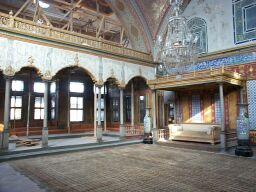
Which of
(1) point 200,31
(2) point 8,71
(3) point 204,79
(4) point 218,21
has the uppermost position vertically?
(4) point 218,21

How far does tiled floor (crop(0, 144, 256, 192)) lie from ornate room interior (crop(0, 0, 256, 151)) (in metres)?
1.82

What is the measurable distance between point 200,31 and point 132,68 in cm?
413

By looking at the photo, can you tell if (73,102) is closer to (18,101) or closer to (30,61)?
(18,101)

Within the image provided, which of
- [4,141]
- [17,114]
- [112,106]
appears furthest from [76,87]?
[4,141]

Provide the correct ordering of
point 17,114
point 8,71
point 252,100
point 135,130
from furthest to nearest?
point 135,130, point 17,114, point 252,100, point 8,71

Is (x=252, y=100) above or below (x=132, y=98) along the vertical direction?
below

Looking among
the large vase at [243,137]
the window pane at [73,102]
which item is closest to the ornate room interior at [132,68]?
the window pane at [73,102]

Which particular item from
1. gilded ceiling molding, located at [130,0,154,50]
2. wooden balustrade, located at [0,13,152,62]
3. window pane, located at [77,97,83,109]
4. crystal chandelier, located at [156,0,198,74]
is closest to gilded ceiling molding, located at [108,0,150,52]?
gilded ceiling molding, located at [130,0,154,50]

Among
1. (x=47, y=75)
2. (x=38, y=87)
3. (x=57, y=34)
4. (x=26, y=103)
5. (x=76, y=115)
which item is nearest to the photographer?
(x=47, y=75)

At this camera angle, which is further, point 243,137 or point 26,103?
point 26,103

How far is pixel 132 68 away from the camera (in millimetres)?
11375

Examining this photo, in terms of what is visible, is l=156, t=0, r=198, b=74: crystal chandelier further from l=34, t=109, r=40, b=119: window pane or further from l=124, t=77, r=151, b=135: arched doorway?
l=34, t=109, r=40, b=119: window pane

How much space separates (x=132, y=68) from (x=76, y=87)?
447cm

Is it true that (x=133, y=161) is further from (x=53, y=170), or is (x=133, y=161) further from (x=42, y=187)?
(x=42, y=187)
